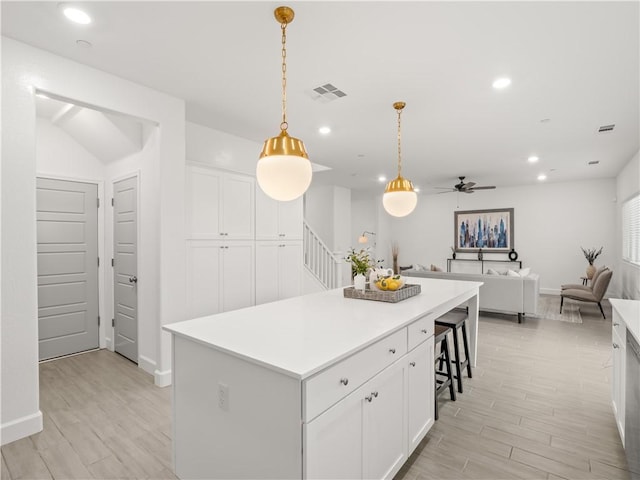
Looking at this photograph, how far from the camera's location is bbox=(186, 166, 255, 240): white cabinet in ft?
12.3

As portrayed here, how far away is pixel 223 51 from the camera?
8.23 ft

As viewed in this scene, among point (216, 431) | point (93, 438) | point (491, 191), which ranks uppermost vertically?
point (491, 191)

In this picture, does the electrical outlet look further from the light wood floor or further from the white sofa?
the white sofa

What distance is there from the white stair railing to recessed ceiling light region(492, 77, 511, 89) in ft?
11.0

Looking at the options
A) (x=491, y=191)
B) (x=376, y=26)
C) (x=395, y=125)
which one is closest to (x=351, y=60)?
(x=376, y=26)

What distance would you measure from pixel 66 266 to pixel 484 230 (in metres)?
8.82

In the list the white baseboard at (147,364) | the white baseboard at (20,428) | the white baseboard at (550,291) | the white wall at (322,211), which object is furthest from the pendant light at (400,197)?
the white baseboard at (550,291)

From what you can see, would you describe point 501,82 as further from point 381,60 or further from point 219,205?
point 219,205

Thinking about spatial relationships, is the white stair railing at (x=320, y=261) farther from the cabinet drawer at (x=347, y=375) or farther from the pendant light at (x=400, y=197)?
the cabinet drawer at (x=347, y=375)

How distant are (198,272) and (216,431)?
238 centimetres

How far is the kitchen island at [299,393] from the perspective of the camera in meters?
1.33

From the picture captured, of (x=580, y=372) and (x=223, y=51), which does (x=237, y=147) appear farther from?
(x=580, y=372)

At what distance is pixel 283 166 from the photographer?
1.90m

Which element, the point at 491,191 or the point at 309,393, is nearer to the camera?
the point at 309,393
